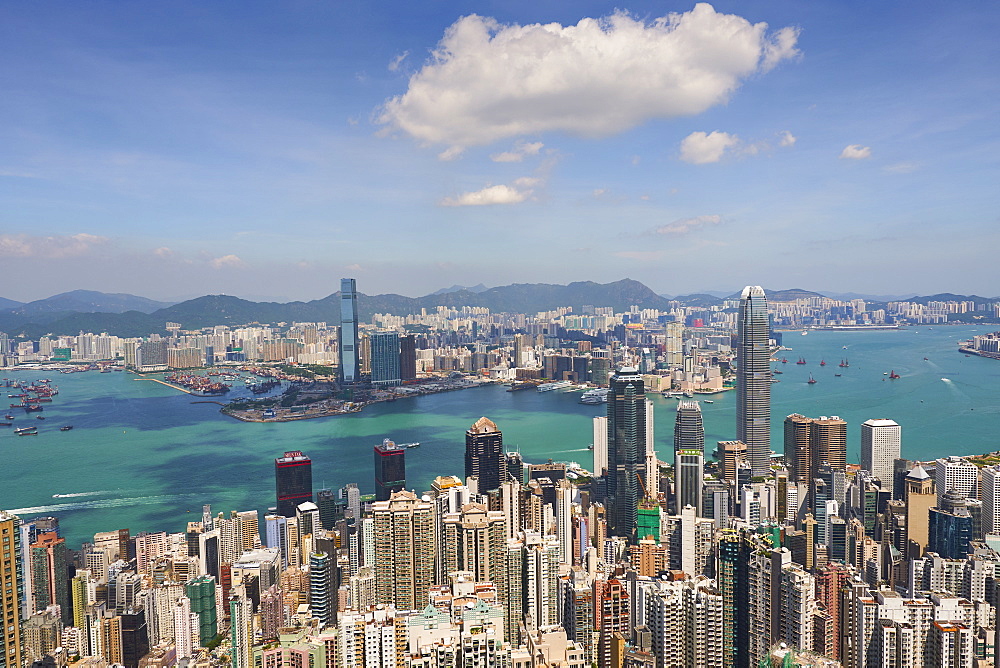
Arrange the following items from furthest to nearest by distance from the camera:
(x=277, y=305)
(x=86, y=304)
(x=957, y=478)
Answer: (x=277, y=305), (x=86, y=304), (x=957, y=478)

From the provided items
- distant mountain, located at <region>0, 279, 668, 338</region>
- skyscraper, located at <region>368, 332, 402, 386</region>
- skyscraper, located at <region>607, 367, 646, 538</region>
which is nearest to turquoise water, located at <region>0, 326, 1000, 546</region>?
skyscraper, located at <region>607, 367, 646, 538</region>

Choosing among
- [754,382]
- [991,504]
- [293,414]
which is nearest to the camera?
[991,504]

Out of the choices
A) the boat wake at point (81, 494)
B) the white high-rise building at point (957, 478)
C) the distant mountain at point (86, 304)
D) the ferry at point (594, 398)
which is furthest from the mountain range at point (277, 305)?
the white high-rise building at point (957, 478)

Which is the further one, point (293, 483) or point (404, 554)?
point (293, 483)

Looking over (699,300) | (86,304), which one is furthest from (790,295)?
(86,304)

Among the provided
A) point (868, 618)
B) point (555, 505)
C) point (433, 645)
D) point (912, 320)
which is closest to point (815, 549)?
point (868, 618)

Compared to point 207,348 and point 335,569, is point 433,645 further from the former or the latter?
point 207,348

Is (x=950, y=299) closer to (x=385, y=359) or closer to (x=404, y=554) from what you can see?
(x=385, y=359)

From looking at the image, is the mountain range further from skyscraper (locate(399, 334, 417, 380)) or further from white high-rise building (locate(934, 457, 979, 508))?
white high-rise building (locate(934, 457, 979, 508))
